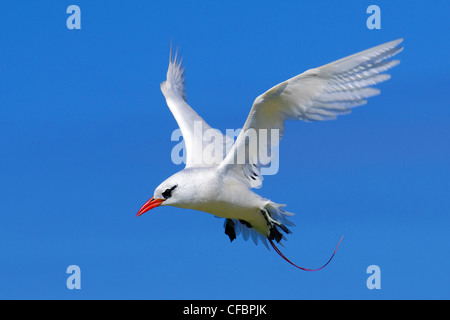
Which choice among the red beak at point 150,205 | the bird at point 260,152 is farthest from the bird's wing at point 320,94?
the red beak at point 150,205

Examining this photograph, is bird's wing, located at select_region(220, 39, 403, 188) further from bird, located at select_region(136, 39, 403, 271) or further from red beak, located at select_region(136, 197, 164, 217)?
red beak, located at select_region(136, 197, 164, 217)

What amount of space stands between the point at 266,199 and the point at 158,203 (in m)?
1.98

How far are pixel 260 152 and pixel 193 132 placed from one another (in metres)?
2.66

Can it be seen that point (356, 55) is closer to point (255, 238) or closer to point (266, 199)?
point (266, 199)

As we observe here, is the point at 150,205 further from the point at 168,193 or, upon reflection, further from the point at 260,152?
the point at 260,152

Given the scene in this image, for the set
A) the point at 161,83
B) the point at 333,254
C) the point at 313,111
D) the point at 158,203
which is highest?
the point at 161,83

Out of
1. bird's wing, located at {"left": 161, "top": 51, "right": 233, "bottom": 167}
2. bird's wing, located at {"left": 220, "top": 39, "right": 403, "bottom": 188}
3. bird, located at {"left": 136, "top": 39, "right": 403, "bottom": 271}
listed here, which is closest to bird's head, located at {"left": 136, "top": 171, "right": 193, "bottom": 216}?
bird, located at {"left": 136, "top": 39, "right": 403, "bottom": 271}

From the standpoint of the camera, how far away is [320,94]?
44.1 feet

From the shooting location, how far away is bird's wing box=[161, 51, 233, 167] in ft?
52.1

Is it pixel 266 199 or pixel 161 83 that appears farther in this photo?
pixel 161 83

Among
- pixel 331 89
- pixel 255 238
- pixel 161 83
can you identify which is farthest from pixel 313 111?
pixel 161 83

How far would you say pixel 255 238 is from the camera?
15.5 m

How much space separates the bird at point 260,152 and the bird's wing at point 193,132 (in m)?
0.03

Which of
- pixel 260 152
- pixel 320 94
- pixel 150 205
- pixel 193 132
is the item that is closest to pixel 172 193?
pixel 150 205
